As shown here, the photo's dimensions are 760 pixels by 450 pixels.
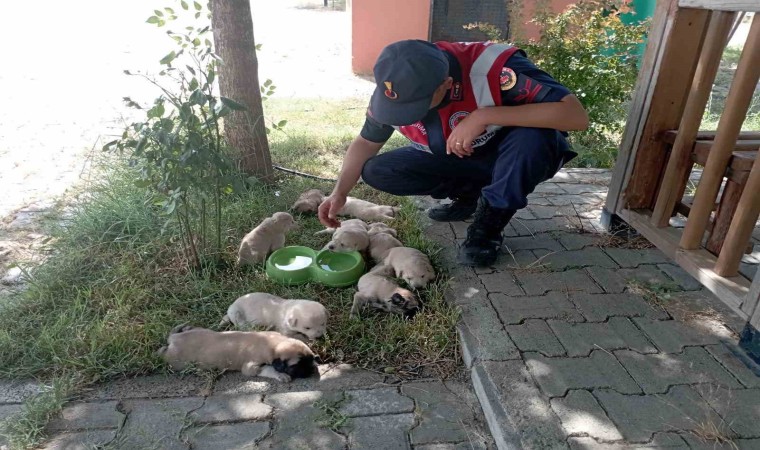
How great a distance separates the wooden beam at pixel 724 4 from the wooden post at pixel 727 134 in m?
0.07

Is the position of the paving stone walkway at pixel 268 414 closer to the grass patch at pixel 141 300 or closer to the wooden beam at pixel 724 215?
the grass patch at pixel 141 300

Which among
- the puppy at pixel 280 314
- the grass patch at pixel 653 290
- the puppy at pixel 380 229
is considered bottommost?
the puppy at pixel 280 314

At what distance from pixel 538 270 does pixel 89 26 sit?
45.8 ft

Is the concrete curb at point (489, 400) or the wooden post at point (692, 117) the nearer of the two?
the concrete curb at point (489, 400)

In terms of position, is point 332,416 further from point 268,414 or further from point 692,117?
point 692,117

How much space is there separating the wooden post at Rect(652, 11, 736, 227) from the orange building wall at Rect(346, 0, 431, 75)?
6.40 meters

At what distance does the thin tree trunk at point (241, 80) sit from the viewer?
13.1ft

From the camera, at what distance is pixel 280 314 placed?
276 cm

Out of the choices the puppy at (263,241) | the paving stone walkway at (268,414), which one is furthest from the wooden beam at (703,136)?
the puppy at (263,241)

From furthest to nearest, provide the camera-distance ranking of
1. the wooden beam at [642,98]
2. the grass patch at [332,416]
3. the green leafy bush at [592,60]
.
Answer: the green leafy bush at [592,60]
the wooden beam at [642,98]
the grass patch at [332,416]

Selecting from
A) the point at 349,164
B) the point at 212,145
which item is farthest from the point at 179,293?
the point at 349,164

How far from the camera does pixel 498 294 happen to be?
2908mm

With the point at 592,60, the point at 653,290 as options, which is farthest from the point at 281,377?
the point at 592,60

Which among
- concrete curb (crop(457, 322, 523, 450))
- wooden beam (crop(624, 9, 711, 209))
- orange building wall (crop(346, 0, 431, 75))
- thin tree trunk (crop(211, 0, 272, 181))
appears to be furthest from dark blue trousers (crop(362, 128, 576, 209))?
orange building wall (crop(346, 0, 431, 75))
